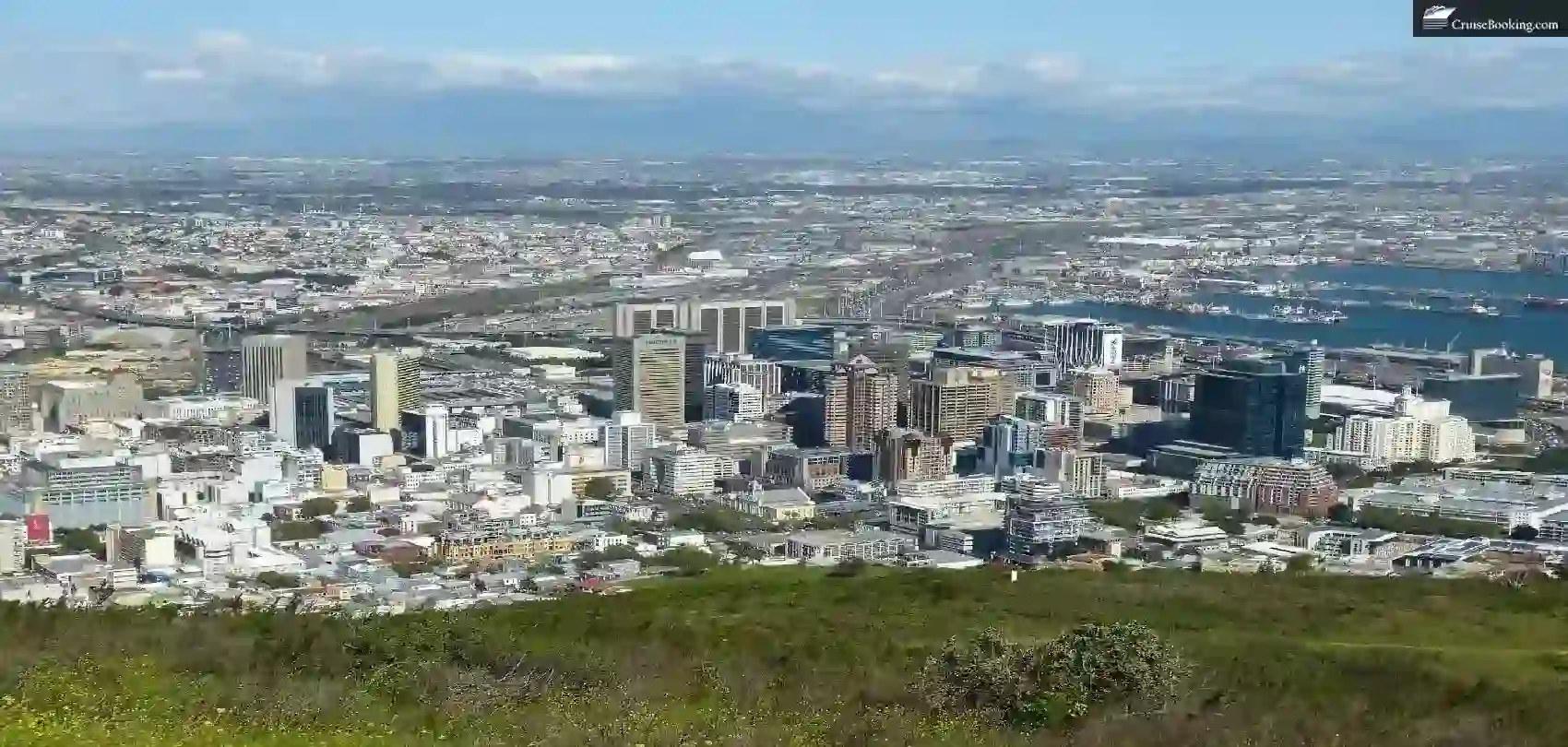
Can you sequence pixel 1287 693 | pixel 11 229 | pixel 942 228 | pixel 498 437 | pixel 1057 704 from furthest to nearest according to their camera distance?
pixel 942 228
pixel 11 229
pixel 498 437
pixel 1287 693
pixel 1057 704

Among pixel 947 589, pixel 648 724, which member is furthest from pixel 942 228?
pixel 648 724

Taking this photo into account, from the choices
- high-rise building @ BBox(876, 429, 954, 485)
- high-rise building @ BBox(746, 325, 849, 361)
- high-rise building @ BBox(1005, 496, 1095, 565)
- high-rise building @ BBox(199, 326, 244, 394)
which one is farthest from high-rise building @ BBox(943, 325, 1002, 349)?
high-rise building @ BBox(1005, 496, 1095, 565)

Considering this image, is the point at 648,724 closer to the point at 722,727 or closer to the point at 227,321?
the point at 722,727

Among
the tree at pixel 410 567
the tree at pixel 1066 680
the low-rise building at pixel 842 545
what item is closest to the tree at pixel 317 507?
the tree at pixel 410 567

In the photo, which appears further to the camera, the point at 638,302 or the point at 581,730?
the point at 638,302

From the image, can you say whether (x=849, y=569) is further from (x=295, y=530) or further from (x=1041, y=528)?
(x=295, y=530)

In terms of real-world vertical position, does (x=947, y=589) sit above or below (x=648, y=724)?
below

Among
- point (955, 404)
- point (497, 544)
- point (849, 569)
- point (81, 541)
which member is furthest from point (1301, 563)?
point (81, 541)

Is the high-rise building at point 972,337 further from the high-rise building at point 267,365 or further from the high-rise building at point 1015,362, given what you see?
the high-rise building at point 267,365
